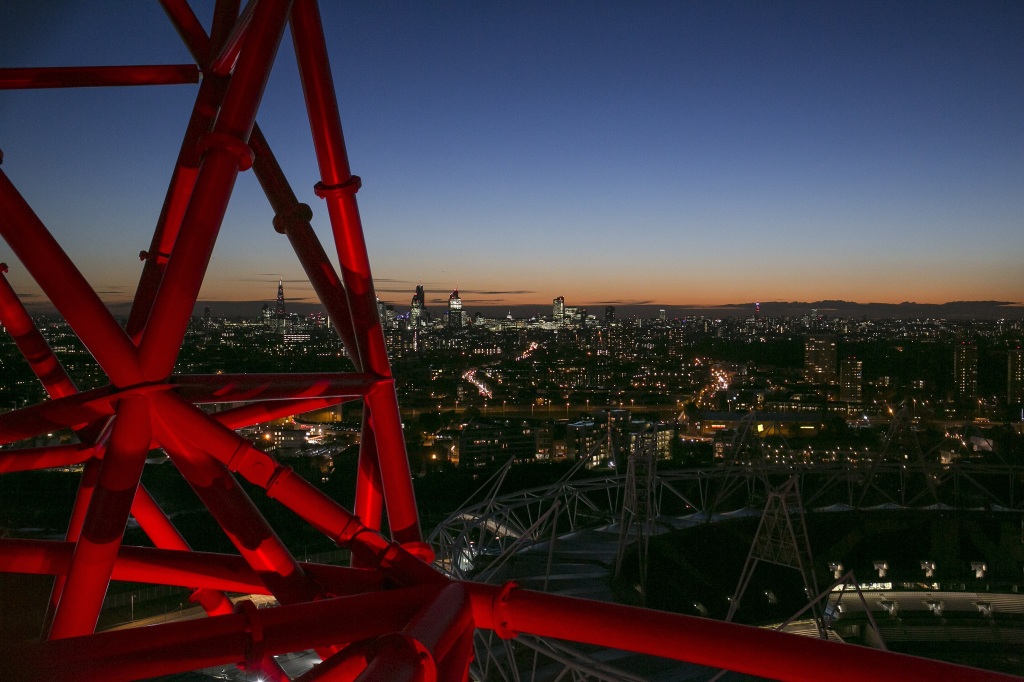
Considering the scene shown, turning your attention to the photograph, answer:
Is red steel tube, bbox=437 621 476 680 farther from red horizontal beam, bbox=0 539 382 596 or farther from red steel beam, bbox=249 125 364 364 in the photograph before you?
red steel beam, bbox=249 125 364 364

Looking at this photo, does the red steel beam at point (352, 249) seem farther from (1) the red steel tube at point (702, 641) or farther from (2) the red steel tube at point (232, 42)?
(1) the red steel tube at point (702, 641)

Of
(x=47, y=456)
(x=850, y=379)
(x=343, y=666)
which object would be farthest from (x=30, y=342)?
(x=850, y=379)

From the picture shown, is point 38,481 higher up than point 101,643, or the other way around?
point 101,643

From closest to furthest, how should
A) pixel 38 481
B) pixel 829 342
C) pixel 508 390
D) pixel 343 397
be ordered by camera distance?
1. pixel 343 397
2. pixel 38 481
3. pixel 508 390
4. pixel 829 342

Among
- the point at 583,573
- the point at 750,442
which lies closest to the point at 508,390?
the point at 750,442

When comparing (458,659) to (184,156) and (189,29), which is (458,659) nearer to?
(184,156)

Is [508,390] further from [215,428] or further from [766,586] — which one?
[215,428]

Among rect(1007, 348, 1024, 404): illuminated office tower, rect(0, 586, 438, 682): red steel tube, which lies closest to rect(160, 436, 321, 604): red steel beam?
rect(0, 586, 438, 682): red steel tube
